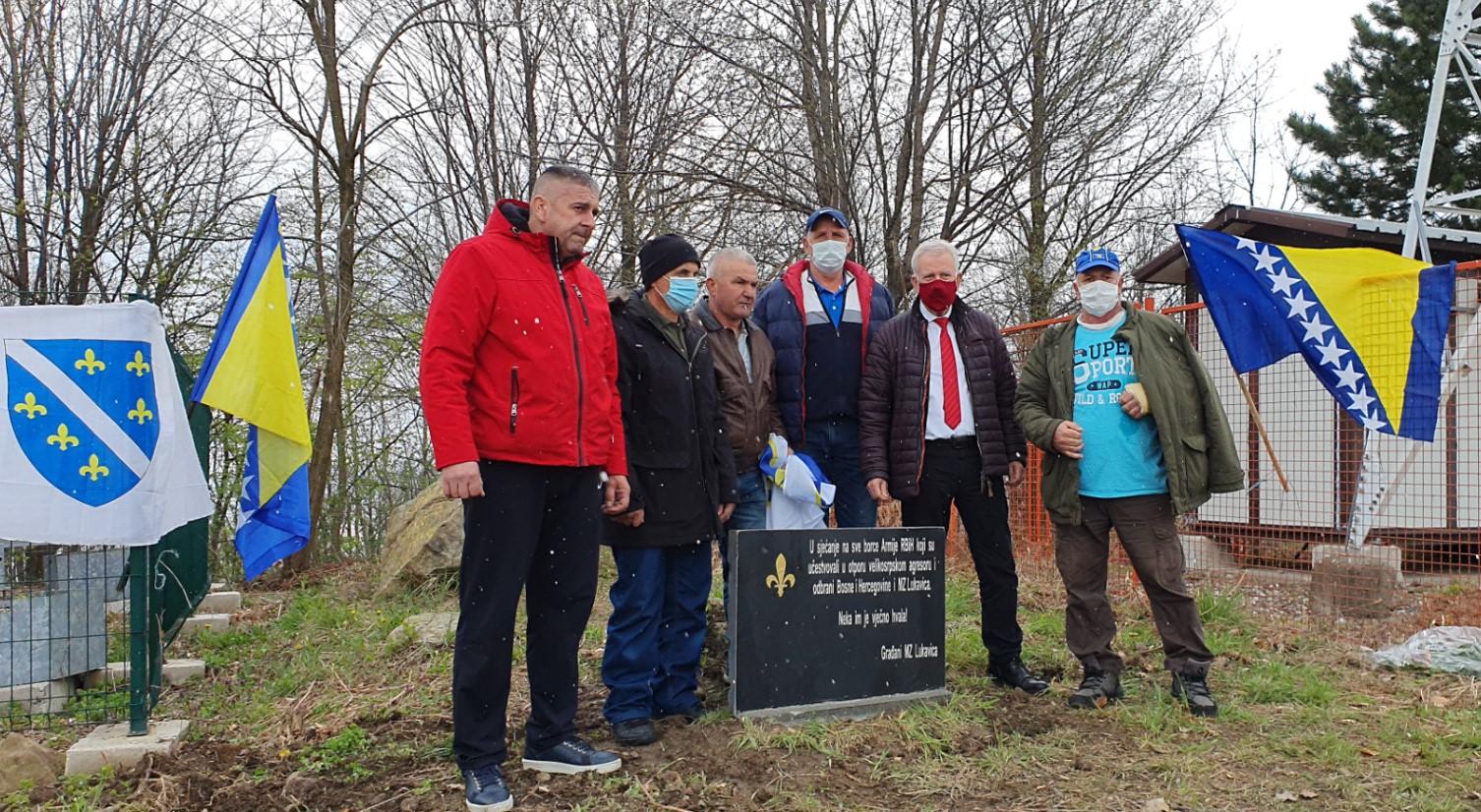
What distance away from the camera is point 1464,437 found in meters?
8.10

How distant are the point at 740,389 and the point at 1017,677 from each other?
75.4 inches

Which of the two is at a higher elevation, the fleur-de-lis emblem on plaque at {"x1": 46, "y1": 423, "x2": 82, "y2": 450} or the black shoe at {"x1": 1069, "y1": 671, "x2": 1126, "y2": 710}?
the fleur-de-lis emblem on plaque at {"x1": 46, "y1": 423, "x2": 82, "y2": 450}

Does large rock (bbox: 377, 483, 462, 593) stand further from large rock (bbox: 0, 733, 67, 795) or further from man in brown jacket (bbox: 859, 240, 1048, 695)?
man in brown jacket (bbox: 859, 240, 1048, 695)

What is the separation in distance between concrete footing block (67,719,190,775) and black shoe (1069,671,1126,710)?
3.78 metres

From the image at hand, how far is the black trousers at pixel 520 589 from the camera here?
335 centimetres

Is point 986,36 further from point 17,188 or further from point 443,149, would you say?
point 17,188

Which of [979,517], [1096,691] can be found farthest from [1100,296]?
[1096,691]

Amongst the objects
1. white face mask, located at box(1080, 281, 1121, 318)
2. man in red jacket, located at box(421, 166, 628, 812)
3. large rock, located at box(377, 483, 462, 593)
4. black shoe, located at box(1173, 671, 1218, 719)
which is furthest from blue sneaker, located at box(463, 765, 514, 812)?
large rock, located at box(377, 483, 462, 593)

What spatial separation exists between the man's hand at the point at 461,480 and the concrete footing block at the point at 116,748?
1.97 metres

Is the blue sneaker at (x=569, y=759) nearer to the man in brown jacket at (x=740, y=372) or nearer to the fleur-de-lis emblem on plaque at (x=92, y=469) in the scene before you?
the man in brown jacket at (x=740, y=372)

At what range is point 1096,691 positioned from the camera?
4578 millimetres

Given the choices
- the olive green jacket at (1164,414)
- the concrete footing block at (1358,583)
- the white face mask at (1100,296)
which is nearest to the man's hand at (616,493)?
the olive green jacket at (1164,414)

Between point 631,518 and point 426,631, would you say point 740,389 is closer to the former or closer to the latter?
point 631,518

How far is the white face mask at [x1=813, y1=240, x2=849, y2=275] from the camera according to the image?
4.82 metres
